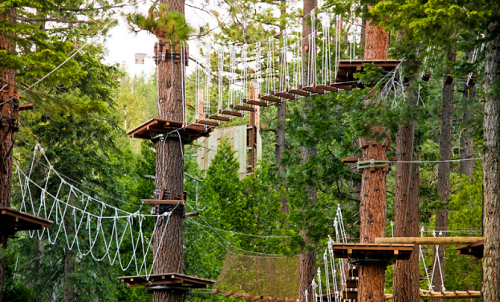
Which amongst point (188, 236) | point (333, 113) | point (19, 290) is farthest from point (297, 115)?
point (19, 290)

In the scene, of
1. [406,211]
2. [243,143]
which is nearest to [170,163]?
[406,211]

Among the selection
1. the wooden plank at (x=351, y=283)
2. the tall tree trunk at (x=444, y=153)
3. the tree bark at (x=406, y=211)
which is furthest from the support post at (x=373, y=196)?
the tall tree trunk at (x=444, y=153)

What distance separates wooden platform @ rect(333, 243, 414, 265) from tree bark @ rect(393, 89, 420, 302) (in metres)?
2.67

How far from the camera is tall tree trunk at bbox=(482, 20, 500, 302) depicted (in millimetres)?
6387

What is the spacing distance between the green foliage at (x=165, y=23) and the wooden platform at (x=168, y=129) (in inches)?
51.5

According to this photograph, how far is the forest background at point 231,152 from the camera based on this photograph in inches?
301

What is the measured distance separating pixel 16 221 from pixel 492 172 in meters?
6.18

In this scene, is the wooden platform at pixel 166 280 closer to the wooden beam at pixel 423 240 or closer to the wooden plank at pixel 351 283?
the wooden plank at pixel 351 283

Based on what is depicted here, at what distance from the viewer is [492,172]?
654 cm

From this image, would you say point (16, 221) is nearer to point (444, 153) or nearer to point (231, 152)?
point (444, 153)

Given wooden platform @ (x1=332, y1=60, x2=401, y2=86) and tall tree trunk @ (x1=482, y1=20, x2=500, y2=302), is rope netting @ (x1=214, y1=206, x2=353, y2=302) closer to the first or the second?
wooden platform @ (x1=332, y1=60, x2=401, y2=86)

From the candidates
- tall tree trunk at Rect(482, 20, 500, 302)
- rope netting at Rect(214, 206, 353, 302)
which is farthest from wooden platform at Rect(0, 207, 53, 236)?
tall tree trunk at Rect(482, 20, 500, 302)

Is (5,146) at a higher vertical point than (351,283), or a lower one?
higher

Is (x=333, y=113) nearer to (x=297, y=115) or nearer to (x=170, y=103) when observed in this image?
(x=297, y=115)
